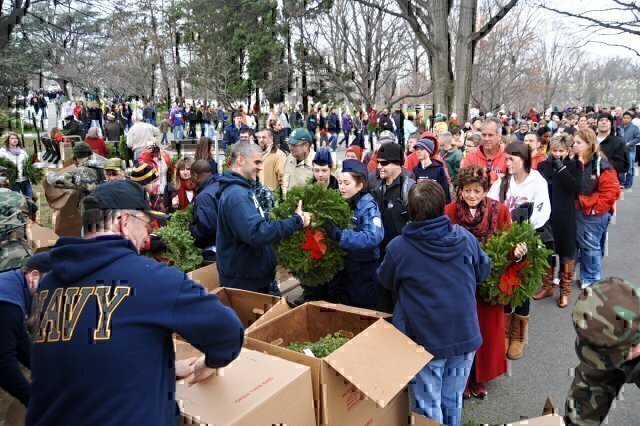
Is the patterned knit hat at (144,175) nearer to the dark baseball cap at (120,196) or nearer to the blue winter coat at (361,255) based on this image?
the blue winter coat at (361,255)

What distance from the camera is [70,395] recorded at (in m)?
1.73

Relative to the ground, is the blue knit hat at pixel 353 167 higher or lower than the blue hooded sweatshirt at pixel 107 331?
higher

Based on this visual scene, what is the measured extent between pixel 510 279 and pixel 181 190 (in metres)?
4.15

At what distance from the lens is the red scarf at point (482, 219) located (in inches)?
170

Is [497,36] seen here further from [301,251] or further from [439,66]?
[301,251]

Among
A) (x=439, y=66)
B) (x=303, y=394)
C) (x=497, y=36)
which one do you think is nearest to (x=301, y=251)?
(x=303, y=394)

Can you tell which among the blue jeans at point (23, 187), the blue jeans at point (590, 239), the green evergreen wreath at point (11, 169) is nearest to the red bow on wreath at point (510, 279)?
the blue jeans at point (590, 239)

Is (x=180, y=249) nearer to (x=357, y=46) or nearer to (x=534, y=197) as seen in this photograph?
(x=534, y=197)

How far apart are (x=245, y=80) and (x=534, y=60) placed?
21.5 m

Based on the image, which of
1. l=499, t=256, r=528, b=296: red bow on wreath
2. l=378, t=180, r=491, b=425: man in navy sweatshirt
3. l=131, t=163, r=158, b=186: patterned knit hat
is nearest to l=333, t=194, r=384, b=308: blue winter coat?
l=378, t=180, r=491, b=425: man in navy sweatshirt

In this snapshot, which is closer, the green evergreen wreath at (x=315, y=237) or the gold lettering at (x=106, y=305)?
the gold lettering at (x=106, y=305)

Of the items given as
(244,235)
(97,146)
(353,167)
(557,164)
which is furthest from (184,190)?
(97,146)

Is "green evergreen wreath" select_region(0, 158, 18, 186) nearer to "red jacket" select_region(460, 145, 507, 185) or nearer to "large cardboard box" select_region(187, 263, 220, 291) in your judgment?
"large cardboard box" select_region(187, 263, 220, 291)

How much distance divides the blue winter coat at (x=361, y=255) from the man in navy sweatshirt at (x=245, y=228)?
0.41 metres
